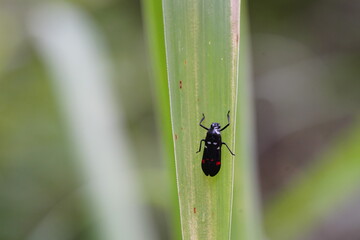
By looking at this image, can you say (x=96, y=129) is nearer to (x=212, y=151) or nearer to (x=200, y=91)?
(x=212, y=151)

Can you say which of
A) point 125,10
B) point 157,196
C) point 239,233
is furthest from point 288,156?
point 239,233

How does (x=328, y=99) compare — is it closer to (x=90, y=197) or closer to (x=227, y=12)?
(x=90, y=197)

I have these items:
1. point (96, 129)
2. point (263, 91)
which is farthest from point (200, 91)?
Answer: point (263, 91)

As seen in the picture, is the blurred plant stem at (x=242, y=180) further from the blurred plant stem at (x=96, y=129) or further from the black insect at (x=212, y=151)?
the blurred plant stem at (x=96, y=129)

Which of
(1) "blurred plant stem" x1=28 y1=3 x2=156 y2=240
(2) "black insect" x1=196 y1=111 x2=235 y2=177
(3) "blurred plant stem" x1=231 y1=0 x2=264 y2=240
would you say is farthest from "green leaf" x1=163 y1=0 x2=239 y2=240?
(1) "blurred plant stem" x1=28 y1=3 x2=156 y2=240

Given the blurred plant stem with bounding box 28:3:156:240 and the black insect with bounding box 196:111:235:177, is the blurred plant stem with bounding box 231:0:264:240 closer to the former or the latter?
the black insect with bounding box 196:111:235:177

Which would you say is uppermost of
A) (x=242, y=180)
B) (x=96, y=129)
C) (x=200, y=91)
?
(x=200, y=91)
